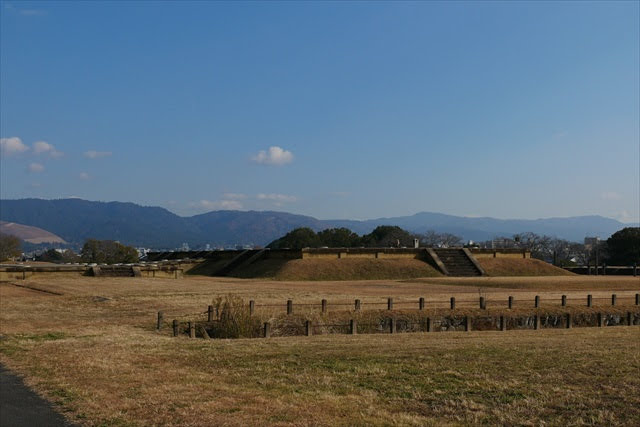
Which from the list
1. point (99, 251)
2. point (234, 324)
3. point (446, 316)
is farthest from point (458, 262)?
point (99, 251)

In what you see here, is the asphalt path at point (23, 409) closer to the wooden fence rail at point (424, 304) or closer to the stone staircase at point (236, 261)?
the wooden fence rail at point (424, 304)

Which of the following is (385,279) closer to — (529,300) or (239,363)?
(529,300)

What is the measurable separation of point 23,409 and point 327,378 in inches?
201

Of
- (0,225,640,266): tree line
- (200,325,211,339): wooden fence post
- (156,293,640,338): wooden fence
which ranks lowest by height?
(200,325,211,339): wooden fence post

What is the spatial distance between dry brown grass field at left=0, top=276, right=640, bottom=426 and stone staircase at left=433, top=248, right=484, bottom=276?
38910 mm

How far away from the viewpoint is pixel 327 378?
11.8 metres

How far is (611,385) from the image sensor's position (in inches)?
432

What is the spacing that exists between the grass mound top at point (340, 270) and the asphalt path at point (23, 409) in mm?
44646

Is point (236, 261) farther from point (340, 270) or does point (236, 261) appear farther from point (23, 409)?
point (23, 409)

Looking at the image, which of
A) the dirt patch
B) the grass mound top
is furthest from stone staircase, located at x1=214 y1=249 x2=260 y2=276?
the dirt patch

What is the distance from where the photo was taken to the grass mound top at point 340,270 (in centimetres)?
5731

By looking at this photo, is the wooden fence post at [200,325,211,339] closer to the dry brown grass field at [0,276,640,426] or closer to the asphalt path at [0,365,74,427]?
the dry brown grass field at [0,276,640,426]

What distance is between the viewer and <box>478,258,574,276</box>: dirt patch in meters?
62.9

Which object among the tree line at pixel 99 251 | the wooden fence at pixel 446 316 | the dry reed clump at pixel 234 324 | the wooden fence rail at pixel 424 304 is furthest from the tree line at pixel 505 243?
the dry reed clump at pixel 234 324
